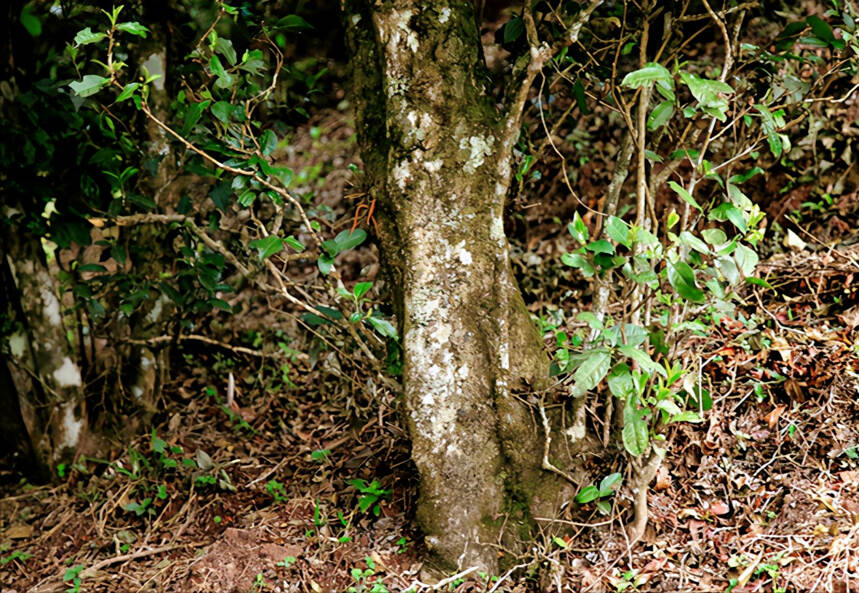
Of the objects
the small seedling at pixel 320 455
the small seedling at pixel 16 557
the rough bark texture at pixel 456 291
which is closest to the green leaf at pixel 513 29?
the rough bark texture at pixel 456 291

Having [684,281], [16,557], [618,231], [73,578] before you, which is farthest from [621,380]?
[16,557]

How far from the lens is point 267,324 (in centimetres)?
437

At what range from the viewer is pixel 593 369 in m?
2.22

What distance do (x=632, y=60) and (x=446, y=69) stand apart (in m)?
2.22

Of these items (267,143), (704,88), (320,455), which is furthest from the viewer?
(320,455)

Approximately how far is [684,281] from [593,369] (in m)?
0.41

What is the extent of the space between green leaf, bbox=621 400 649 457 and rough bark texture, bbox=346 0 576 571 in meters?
0.44

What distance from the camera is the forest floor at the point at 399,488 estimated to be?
8.13 feet

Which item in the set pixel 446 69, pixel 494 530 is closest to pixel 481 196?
pixel 446 69

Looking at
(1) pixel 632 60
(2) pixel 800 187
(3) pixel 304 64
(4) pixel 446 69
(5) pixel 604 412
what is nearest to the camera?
(4) pixel 446 69

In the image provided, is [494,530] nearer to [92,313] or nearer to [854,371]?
[854,371]

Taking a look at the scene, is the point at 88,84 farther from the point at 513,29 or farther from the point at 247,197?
the point at 513,29

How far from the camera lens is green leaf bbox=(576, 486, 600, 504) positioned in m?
2.58

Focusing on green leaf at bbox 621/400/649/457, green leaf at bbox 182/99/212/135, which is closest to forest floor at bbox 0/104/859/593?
green leaf at bbox 621/400/649/457
